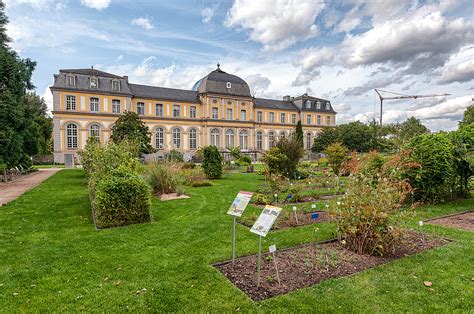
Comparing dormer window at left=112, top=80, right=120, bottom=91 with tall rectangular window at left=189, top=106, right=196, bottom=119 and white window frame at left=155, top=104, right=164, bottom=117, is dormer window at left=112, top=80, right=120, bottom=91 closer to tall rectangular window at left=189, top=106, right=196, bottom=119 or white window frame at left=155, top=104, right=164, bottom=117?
white window frame at left=155, top=104, right=164, bottom=117

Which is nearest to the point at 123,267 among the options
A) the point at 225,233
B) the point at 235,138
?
the point at 225,233

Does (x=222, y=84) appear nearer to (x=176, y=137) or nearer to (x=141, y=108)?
(x=176, y=137)

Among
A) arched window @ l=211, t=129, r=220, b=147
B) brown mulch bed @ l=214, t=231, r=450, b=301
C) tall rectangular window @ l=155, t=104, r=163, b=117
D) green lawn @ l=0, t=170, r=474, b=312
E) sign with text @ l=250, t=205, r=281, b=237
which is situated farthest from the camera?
arched window @ l=211, t=129, r=220, b=147

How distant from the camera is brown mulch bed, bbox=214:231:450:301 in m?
3.54

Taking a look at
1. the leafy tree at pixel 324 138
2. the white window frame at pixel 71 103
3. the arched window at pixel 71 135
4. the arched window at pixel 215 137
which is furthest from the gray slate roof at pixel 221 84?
the arched window at pixel 71 135

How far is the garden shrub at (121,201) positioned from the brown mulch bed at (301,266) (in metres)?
3.13

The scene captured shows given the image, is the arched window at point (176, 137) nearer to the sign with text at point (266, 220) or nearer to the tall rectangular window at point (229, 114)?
the tall rectangular window at point (229, 114)

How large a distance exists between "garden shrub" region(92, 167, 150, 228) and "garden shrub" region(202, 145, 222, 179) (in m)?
9.33

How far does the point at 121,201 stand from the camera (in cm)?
636

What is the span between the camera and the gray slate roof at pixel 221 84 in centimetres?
4081

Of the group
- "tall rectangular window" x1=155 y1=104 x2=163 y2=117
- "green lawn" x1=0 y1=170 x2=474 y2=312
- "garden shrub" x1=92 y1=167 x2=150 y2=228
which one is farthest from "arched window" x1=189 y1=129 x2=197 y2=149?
"green lawn" x1=0 y1=170 x2=474 y2=312

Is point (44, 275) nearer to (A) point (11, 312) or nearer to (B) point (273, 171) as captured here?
(A) point (11, 312)

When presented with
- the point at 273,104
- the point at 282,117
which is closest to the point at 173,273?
the point at 282,117

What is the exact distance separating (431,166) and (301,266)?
20.1 feet
